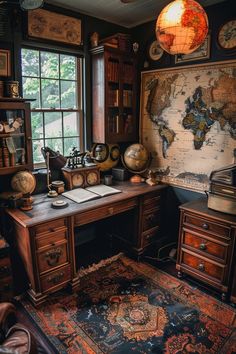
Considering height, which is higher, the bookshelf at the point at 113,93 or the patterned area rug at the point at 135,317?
the bookshelf at the point at 113,93

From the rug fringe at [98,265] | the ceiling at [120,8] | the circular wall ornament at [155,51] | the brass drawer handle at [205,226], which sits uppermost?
the ceiling at [120,8]

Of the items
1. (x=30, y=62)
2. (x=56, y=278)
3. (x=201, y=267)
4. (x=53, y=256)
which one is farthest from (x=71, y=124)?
(x=201, y=267)

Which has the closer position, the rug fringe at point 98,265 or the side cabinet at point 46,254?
the side cabinet at point 46,254

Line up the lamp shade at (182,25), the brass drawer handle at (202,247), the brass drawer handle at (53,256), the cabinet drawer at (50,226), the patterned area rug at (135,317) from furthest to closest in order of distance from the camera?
1. the brass drawer handle at (202,247)
2. the brass drawer handle at (53,256)
3. the cabinet drawer at (50,226)
4. the patterned area rug at (135,317)
5. the lamp shade at (182,25)

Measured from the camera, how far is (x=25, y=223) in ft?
6.80

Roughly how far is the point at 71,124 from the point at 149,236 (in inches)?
62.1

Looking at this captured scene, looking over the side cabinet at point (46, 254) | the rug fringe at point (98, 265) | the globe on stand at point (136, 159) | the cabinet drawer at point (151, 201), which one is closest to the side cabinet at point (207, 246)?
the cabinet drawer at point (151, 201)

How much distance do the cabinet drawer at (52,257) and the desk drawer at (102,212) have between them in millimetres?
251

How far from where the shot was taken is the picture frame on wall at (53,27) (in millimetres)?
2557

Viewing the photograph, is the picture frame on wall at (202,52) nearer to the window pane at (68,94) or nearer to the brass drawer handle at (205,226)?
the window pane at (68,94)

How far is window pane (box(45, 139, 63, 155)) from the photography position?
297 cm

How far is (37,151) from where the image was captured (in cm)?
289

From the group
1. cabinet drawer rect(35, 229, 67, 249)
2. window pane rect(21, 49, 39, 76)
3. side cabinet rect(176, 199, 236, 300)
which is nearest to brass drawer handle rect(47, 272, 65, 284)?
cabinet drawer rect(35, 229, 67, 249)

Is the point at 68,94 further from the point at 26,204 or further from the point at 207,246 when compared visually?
the point at 207,246
